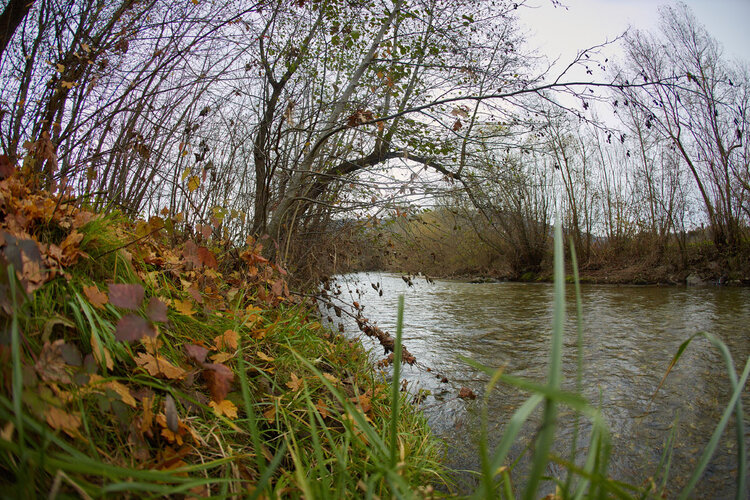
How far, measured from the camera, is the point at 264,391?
5.29ft

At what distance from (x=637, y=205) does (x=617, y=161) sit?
4.63 ft

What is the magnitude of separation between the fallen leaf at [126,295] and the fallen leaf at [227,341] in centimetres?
64

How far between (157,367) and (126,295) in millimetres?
349

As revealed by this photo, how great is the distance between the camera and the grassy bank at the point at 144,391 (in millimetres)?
726

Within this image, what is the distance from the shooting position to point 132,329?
0.90 m

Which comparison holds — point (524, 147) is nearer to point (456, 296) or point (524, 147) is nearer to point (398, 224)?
point (398, 224)

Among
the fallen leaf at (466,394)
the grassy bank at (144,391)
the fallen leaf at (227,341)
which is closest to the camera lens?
the grassy bank at (144,391)

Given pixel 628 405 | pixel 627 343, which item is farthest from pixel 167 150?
pixel 627 343

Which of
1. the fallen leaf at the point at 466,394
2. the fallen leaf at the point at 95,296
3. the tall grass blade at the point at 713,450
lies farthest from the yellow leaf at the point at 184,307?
the fallen leaf at the point at 466,394

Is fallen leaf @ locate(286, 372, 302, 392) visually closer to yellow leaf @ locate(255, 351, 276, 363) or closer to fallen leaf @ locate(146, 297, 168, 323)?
yellow leaf @ locate(255, 351, 276, 363)

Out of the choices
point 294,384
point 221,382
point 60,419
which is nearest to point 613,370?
point 294,384

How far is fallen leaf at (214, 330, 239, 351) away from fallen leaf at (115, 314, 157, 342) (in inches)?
25.6

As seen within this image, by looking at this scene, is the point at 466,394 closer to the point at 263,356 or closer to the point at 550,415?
the point at 263,356

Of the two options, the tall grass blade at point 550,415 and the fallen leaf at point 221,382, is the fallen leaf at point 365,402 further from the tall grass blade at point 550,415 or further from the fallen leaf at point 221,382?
the tall grass blade at point 550,415
